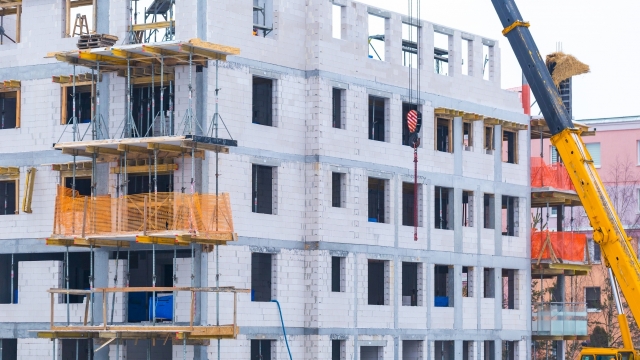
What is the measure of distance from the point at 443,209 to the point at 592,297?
3299 cm

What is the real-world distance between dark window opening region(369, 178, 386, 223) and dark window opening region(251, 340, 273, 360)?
739 cm

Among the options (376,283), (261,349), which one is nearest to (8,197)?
(261,349)

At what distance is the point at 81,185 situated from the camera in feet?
176

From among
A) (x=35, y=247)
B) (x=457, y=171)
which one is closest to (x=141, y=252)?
(x=35, y=247)

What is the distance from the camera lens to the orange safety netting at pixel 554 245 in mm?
64688

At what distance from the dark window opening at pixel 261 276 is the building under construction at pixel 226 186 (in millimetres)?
68

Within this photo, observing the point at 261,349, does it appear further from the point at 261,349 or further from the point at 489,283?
the point at 489,283

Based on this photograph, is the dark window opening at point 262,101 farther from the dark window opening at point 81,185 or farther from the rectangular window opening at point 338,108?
the dark window opening at point 81,185

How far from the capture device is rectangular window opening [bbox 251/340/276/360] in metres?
52.3

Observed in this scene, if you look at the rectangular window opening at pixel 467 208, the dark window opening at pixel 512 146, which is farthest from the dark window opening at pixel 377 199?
the dark window opening at pixel 512 146

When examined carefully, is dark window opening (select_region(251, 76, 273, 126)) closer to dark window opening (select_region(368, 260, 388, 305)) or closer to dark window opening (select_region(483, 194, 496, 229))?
dark window opening (select_region(368, 260, 388, 305))

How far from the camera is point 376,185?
58.0m

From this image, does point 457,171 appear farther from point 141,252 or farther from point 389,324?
point 141,252

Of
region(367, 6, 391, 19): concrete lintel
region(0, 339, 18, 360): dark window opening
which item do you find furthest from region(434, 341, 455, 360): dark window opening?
region(0, 339, 18, 360): dark window opening
